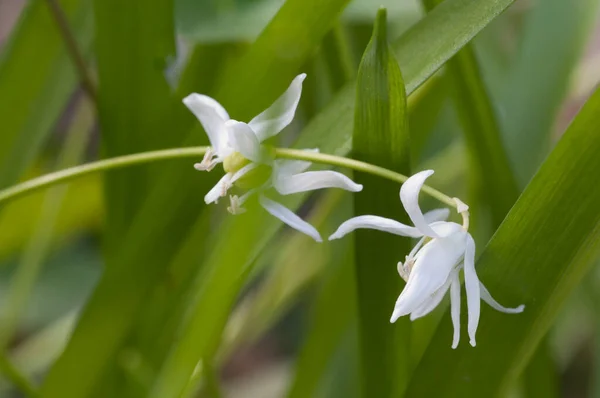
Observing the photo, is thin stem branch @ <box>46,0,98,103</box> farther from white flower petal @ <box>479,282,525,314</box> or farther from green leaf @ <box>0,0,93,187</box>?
white flower petal @ <box>479,282,525,314</box>

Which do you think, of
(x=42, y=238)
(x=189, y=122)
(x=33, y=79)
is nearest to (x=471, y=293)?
(x=189, y=122)

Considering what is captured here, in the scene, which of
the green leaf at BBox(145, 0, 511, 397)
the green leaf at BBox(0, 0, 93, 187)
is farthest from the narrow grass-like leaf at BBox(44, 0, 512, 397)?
the green leaf at BBox(0, 0, 93, 187)

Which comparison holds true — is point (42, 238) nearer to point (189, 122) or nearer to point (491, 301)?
point (189, 122)

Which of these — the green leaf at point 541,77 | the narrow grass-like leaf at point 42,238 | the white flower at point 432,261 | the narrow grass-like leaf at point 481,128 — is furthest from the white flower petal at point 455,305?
the narrow grass-like leaf at point 42,238

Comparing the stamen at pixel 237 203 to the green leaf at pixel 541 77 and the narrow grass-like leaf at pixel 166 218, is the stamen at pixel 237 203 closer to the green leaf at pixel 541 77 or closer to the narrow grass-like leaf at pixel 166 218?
the narrow grass-like leaf at pixel 166 218

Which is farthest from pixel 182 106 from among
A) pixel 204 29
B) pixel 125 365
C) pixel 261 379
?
pixel 261 379

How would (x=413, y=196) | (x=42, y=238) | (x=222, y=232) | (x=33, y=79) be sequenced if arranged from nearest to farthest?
1. (x=413, y=196)
2. (x=222, y=232)
3. (x=33, y=79)
4. (x=42, y=238)

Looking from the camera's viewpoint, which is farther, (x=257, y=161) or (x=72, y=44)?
(x=72, y=44)
